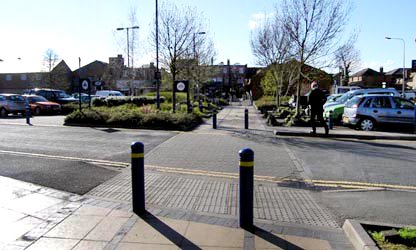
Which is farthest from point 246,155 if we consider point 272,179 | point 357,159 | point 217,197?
point 357,159

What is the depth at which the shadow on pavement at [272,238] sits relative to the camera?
4.09 m

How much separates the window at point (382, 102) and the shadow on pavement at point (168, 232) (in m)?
13.8

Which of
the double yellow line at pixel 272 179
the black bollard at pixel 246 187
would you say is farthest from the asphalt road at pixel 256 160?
the black bollard at pixel 246 187

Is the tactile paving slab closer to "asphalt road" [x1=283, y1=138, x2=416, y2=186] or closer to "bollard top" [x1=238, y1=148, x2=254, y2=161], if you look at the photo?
"bollard top" [x1=238, y1=148, x2=254, y2=161]

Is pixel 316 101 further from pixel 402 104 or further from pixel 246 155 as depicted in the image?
pixel 246 155

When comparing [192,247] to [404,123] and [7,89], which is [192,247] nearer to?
[404,123]

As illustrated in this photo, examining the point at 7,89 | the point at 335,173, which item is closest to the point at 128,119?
the point at 335,173

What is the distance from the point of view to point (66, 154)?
9711 millimetres

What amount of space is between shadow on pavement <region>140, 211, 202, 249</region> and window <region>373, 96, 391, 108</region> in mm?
13795

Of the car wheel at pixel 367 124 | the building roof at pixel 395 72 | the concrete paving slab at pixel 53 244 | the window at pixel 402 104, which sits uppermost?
the building roof at pixel 395 72

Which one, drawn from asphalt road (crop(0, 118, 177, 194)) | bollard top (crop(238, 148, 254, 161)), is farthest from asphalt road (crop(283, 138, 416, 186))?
asphalt road (crop(0, 118, 177, 194))

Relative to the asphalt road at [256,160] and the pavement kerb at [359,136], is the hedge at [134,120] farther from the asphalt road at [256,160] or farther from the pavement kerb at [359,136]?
the pavement kerb at [359,136]

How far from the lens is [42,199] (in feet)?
18.6

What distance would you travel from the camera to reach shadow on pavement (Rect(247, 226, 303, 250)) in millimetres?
4094
